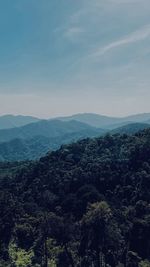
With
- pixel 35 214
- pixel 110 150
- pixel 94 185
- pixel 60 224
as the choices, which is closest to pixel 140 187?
pixel 94 185

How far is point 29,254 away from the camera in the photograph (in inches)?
1655

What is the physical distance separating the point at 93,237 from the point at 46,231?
498 cm

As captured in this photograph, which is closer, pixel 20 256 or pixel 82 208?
pixel 20 256

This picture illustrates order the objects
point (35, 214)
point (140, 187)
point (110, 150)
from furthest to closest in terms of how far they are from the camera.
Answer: point (110, 150)
point (140, 187)
point (35, 214)

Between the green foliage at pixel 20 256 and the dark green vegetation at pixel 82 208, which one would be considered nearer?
the dark green vegetation at pixel 82 208

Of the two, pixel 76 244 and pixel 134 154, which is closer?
pixel 76 244

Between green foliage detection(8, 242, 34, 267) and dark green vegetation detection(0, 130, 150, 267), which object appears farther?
green foliage detection(8, 242, 34, 267)

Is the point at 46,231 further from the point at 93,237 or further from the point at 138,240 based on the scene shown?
the point at 138,240

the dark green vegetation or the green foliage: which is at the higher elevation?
the dark green vegetation

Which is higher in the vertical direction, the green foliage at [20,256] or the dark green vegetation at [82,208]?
the dark green vegetation at [82,208]

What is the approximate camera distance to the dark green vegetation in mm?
40031

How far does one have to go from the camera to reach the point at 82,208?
55938 mm

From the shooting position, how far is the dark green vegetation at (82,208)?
4003 centimetres

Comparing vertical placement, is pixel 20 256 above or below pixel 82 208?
below
